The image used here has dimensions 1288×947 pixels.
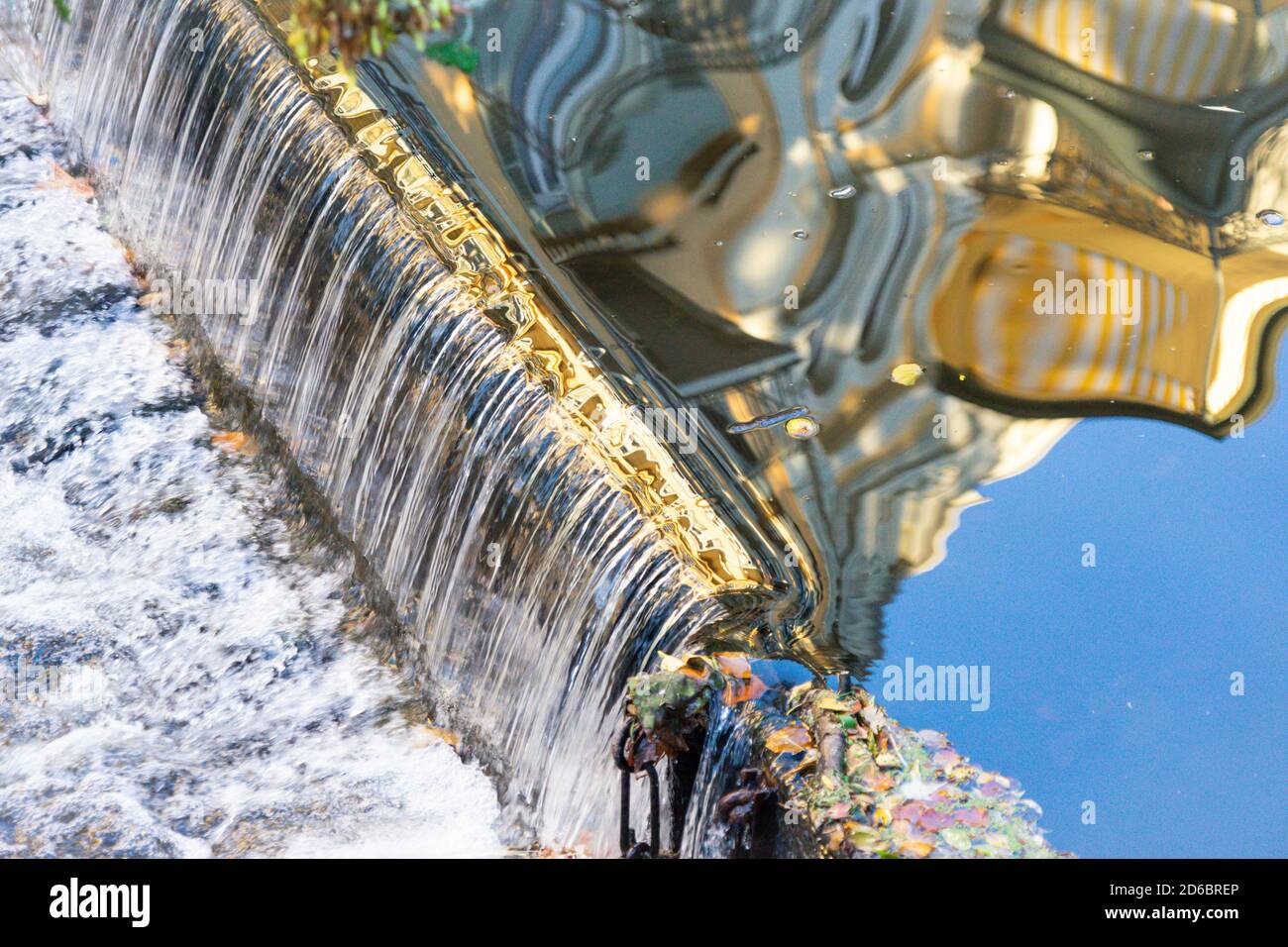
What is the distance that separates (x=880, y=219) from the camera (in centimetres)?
659

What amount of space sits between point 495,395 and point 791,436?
3.66 feet

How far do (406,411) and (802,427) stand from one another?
1.62 metres

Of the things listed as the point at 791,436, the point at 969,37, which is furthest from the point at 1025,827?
the point at 969,37

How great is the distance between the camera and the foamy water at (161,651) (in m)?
5.40

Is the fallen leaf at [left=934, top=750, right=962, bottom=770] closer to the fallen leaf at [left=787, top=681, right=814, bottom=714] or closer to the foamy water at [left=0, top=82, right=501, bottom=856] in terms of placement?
the fallen leaf at [left=787, top=681, right=814, bottom=714]

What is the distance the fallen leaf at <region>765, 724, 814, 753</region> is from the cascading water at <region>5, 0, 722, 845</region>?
52cm

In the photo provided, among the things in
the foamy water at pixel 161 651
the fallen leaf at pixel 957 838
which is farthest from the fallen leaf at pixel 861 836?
the foamy water at pixel 161 651

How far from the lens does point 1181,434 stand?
5.65 meters

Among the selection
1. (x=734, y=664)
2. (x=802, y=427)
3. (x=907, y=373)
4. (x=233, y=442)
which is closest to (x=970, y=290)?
(x=907, y=373)

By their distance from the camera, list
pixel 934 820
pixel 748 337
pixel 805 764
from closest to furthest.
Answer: pixel 934 820 → pixel 805 764 → pixel 748 337

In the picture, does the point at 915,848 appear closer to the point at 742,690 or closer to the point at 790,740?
the point at 790,740

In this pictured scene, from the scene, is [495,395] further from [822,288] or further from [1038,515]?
[1038,515]

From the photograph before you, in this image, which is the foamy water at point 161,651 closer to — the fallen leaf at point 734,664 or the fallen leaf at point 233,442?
the fallen leaf at point 233,442

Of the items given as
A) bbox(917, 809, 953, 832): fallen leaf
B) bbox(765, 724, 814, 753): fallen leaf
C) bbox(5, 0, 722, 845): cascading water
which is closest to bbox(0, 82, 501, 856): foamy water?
bbox(5, 0, 722, 845): cascading water
